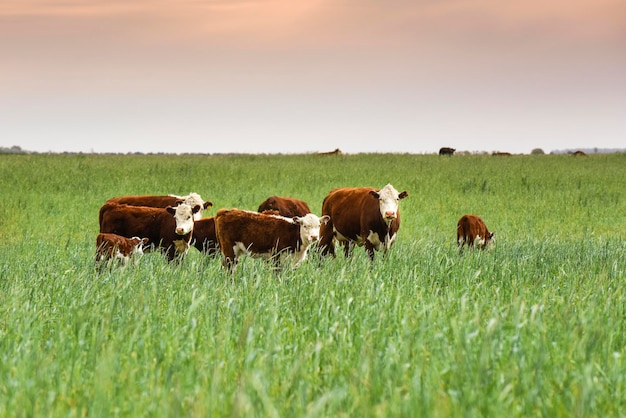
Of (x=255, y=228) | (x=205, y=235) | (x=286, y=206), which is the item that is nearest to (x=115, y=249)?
(x=255, y=228)

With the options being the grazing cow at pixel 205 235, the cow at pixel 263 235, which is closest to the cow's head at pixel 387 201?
the cow at pixel 263 235

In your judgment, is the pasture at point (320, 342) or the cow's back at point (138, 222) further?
the cow's back at point (138, 222)

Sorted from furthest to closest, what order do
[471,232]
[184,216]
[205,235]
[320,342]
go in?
[471,232] → [205,235] → [184,216] → [320,342]

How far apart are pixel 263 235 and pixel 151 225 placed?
8.24 ft

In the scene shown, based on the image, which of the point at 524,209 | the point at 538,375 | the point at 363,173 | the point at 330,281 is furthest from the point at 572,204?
the point at 538,375

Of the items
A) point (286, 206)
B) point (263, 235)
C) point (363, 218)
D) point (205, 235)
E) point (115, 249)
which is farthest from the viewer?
point (286, 206)

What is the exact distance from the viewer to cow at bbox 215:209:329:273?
1030 centimetres

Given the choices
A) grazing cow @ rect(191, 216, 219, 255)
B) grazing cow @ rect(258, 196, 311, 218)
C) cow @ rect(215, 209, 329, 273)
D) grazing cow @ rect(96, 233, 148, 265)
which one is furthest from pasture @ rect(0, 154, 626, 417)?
grazing cow @ rect(258, 196, 311, 218)

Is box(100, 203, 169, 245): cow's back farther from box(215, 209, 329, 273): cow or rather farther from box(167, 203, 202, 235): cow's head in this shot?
box(215, 209, 329, 273): cow

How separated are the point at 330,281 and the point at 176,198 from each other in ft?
23.4

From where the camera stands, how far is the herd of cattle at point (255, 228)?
10.4 metres

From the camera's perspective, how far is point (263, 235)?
1052 centimetres

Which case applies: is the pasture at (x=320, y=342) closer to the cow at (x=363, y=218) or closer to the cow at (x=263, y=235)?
the cow at (x=263, y=235)

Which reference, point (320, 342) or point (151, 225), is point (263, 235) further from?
point (320, 342)
